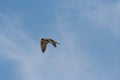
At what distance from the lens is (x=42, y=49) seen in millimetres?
61844

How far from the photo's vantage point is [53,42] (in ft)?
188

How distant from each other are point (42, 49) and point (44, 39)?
6.57 feet

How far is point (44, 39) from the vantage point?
2399 inches

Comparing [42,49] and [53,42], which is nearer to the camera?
[53,42]

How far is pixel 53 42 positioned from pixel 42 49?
16.6ft

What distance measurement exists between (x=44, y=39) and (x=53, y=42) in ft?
12.9
